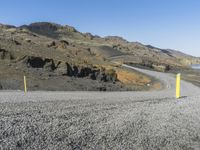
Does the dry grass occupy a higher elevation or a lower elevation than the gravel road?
lower

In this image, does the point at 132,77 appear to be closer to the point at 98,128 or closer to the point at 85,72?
the point at 85,72

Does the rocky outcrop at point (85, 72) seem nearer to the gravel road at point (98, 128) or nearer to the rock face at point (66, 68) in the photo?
the rock face at point (66, 68)

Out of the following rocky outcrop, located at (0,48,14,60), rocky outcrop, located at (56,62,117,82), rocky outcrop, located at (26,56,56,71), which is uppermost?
rocky outcrop, located at (0,48,14,60)

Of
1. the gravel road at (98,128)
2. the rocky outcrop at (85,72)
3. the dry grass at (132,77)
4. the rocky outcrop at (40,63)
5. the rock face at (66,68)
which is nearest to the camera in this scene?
the gravel road at (98,128)

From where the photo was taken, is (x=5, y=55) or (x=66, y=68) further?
(x=66, y=68)

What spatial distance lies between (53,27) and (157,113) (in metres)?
190

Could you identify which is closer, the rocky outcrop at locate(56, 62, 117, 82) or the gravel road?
the gravel road

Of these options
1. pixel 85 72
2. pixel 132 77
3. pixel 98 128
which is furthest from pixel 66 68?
pixel 98 128

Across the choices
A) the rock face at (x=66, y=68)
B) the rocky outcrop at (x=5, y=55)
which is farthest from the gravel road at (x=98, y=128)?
the rocky outcrop at (x=5, y=55)

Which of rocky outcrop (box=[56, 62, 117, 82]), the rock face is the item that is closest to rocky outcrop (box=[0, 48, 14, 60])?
the rock face

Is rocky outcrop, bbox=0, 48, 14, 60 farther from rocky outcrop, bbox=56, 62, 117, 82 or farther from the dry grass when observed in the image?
the dry grass

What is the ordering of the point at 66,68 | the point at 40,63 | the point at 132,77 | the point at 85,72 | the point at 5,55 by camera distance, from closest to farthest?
1. the point at 5,55
2. the point at 66,68
3. the point at 40,63
4. the point at 85,72
5. the point at 132,77

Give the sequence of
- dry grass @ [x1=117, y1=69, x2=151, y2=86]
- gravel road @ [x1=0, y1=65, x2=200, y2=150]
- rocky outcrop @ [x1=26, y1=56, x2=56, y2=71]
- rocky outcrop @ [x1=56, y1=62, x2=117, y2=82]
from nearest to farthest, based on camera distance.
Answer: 1. gravel road @ [x1=0, y1=65, x2=200, y2=150]
2. rocky outcrop @ [x1=26, y1=56, x2=56, y2=71]
3. rocky outcrop @ [x1=56, y1=62, x2=117, y2=82]
4. dry grass @ [x1=117, y1=69, x2=151, y2=86]

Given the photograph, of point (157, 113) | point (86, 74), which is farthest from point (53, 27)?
point (157, 113)
